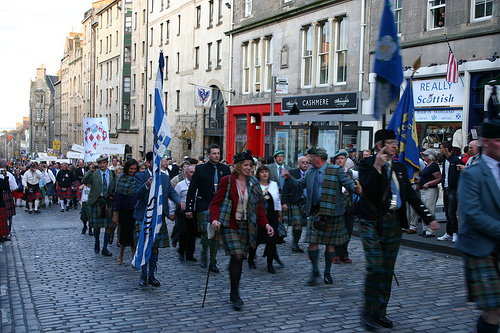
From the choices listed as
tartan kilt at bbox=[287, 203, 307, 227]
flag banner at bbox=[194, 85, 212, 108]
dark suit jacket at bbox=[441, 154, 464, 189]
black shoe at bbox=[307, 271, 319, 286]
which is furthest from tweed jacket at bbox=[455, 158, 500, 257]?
flag banner at bbox=[194, 85, 212, 108]

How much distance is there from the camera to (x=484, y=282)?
4168 mm

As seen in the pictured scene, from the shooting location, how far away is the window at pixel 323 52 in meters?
23.6

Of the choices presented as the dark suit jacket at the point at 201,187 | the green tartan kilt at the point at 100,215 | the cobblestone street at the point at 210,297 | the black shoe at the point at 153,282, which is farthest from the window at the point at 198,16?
the black shoe at the point at 153,282

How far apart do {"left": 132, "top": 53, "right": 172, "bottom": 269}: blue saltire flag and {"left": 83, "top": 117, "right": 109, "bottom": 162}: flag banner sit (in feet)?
48.8

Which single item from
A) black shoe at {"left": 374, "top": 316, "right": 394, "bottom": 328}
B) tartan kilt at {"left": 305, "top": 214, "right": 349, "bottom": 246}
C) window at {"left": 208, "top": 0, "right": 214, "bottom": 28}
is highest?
window at {"left": 208, "top": 0, "right": 214, "bottom": 28}

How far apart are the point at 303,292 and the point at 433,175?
5809 mm

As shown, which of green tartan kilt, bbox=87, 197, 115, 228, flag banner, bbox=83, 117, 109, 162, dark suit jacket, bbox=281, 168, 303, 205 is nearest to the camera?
dark suit jacket, bbox=281, 168, 303, 205

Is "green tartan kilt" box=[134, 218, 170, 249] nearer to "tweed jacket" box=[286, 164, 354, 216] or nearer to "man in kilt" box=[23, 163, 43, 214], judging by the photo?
"tweed jacket" box=[286, 164, 354, 216]

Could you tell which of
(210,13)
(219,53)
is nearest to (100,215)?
(219,53)

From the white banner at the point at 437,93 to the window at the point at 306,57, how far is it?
7.30 metres

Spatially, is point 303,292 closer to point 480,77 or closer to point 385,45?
point 385,45

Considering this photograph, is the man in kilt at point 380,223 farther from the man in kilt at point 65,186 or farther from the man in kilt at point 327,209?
the man in kilt at point 65,186

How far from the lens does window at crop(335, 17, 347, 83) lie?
22.5 metres

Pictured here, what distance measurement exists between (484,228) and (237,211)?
3.28m
